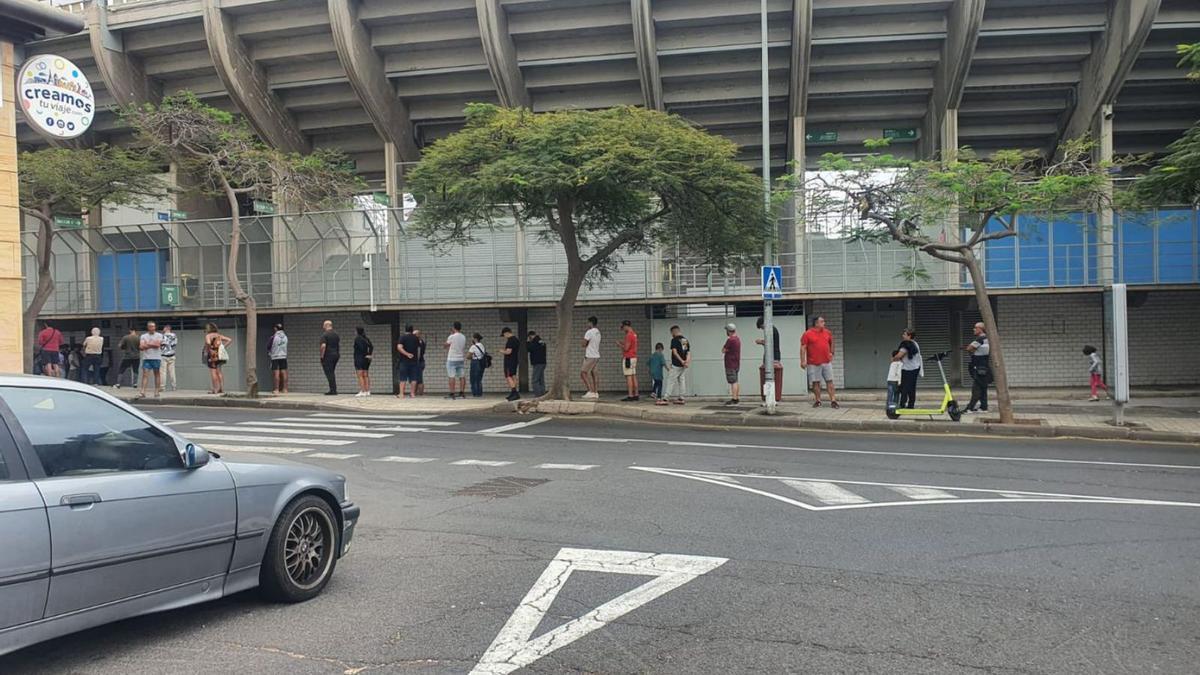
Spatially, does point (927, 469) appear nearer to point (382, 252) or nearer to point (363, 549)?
point (363, 549)

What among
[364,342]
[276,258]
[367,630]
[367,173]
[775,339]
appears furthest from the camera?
[367,173]

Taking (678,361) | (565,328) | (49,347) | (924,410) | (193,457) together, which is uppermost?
(565,328)


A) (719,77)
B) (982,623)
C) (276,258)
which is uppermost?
(719,77)

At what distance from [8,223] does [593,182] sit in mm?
8676

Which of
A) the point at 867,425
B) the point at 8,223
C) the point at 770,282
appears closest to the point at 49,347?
the point at 8,223

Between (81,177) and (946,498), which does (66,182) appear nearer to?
(81,177)

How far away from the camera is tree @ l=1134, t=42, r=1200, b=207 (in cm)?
1360

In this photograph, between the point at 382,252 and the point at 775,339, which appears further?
the point at 382,252

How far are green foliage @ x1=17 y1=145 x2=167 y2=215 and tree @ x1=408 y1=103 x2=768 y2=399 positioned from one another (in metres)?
9.62

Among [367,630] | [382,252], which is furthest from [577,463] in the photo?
[382,252]

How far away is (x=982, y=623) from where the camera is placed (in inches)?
188

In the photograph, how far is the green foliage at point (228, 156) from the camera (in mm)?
19922

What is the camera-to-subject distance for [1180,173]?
13992 mm

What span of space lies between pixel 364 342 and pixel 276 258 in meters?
5.58
